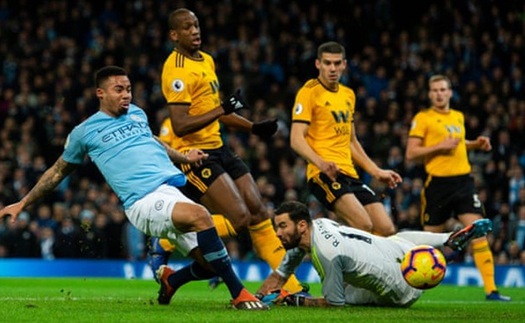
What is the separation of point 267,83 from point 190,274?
14.5 meters

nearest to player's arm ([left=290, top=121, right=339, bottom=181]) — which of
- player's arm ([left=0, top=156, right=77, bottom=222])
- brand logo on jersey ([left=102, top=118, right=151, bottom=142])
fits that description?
brand logo on jersey ([left=102, top=118, right=151, bottom=142])

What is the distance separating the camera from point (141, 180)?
30.3ft

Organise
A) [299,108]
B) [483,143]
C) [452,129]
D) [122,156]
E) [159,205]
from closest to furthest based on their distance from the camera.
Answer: [159,205], [122,156], [299,108], [483,143], [452,129]

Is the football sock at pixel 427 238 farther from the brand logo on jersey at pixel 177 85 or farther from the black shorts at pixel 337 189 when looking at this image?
the brand logo on jersey at pixel 177 85

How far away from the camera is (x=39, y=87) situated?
23.2m

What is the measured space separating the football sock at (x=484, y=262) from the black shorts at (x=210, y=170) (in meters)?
3.55

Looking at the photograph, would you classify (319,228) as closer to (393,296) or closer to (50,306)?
(393,296)

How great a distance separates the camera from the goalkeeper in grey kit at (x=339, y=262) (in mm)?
9414

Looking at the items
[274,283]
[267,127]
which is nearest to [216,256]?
[274,283]

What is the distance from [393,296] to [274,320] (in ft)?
→ 6.87

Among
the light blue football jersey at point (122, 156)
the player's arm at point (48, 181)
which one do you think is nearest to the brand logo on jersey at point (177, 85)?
the light blue football jersey at point (122, 156)

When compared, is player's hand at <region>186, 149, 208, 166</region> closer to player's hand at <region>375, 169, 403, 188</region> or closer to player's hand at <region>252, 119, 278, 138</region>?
player's hand at <region>252, 119, 278, 138</region>

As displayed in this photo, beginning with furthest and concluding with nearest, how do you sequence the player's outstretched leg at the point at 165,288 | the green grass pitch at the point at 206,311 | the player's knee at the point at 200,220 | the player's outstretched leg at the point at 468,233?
the player's outstretched leg at the point at 468,233, the player's outstretched leg at the point at 165,288, the player's knee at the point at 200,220, the green grass pitch at the point at 206,311

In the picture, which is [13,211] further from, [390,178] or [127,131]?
[390,178]
